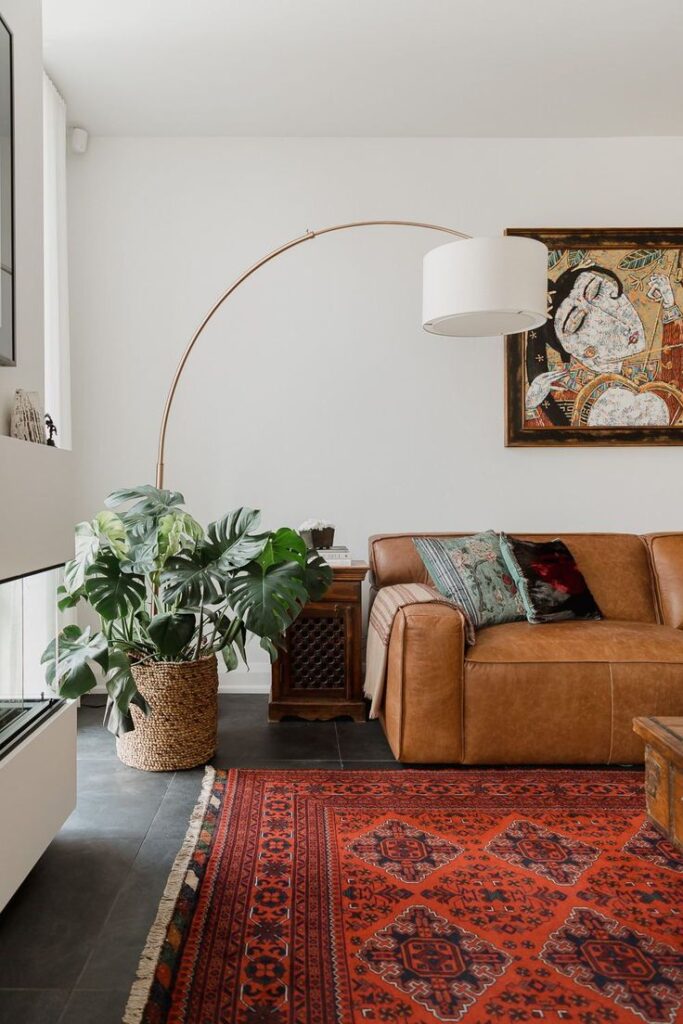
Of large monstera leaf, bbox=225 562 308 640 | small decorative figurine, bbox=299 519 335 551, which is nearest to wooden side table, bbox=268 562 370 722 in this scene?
small decorative figurine, bbox=299 519 335 551

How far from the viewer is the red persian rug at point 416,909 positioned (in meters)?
1.52

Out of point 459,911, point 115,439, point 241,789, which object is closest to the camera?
point 459,911

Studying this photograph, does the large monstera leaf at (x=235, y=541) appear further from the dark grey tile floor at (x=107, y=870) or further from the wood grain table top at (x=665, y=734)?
the wood grain table top at (x=665, y=734)

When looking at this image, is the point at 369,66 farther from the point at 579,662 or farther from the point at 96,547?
the point at 579,662

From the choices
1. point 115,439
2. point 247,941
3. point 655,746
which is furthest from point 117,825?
point 115,439

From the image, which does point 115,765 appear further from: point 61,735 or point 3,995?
point 3,995

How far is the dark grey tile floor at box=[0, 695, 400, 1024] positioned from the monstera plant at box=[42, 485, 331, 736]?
0.32 m

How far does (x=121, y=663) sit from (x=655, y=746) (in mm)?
1548

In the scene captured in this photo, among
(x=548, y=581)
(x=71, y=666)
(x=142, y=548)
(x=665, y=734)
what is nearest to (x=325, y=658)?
(x=548, y=581)

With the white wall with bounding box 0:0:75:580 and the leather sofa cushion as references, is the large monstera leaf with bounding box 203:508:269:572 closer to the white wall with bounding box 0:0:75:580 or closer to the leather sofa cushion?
the white wall with bounding box 0:0:75:580

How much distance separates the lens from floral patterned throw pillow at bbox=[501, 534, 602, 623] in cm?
315

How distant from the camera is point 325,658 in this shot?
3.44 m

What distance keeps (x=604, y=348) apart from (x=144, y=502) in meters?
2.41

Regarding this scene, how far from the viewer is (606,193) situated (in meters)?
3.94
